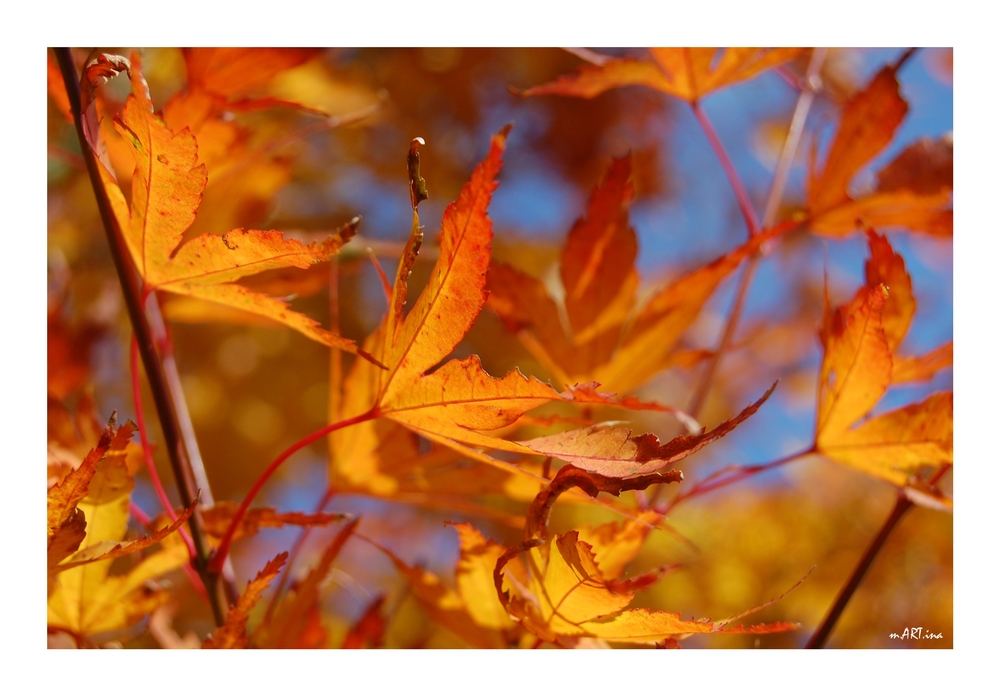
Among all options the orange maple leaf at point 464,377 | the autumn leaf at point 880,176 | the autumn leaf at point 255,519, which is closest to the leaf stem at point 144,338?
the autumn leaf at point 255,519

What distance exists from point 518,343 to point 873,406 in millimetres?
762

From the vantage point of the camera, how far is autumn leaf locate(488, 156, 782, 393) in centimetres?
43

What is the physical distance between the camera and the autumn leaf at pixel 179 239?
28 cm

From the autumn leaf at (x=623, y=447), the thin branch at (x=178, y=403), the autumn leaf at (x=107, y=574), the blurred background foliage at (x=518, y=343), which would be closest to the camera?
the autumn leaf at (x=623, y=447)

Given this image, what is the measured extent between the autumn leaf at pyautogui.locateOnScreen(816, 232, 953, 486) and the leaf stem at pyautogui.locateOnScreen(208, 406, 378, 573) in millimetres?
234

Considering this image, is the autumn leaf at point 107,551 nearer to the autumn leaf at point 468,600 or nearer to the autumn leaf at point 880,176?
the autumn leaf at point 468,600

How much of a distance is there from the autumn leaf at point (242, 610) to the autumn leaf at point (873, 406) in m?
0.28

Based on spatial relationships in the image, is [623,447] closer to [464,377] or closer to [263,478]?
[464,377]

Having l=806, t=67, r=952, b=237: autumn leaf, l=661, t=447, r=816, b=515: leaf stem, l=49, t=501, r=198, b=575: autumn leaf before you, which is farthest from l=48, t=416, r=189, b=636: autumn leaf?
l=806, t=67, r=952, b=237: autumn leaf

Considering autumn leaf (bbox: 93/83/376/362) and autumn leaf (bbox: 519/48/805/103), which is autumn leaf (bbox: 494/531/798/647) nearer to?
autumn leaf (bbox: 93/83/376/362)

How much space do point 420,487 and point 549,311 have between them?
13 cm

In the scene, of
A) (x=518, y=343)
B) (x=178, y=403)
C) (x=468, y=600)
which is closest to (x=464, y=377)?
(x=468, y=600)

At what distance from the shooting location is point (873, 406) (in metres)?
0.38

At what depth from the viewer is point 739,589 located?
1.02m
